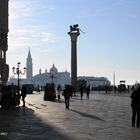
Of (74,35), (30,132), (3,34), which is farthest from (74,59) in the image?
(30,132)

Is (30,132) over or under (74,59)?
under

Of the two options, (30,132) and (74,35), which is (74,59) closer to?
(74,35)

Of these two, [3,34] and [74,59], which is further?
[74,59]

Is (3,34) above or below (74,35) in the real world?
below

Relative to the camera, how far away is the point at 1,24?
→ 66.9 m

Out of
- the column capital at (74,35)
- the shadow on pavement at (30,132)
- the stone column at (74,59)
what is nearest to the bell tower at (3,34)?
the stone column at (74,59)

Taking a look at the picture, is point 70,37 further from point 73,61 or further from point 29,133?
point 29,133

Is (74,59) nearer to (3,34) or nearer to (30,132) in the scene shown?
(3,34)

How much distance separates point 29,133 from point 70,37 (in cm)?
9623

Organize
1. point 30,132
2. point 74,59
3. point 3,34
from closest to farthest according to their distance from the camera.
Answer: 1. point 30,132
2. point 3,34
3. point 74,59

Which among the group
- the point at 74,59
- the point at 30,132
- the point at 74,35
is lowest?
the point at 30,132

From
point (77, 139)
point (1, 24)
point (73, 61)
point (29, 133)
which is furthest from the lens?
point (73, 61)

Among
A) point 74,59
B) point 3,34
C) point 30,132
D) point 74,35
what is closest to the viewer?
point 30,132

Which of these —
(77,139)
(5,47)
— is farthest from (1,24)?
(77,139)
